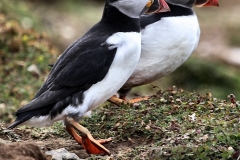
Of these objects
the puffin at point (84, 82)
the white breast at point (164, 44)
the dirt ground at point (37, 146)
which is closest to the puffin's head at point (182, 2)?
the white breast at point (164, 44)

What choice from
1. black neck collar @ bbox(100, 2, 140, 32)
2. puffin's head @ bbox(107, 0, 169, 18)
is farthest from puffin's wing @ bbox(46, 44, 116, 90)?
puffin's head @ bbox(107, 0, 169, 18)

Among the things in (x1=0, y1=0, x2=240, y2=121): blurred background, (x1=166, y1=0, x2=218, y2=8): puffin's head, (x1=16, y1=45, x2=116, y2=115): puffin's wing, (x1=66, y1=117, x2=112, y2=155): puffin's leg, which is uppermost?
(x1=16, y1=45, x2=116, y2=115): puffin's wing

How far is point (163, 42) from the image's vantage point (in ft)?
18.9

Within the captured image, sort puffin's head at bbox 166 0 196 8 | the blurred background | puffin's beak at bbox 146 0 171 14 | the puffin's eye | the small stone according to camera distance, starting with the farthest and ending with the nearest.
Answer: the blurred background < puffin's head at bbox 166 0 196 8 < puffin's beak at bbox 146 0 171 14 < the puffin's eye < the small stone

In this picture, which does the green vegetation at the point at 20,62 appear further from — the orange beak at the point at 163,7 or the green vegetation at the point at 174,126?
the orange beak at the point at 163,7

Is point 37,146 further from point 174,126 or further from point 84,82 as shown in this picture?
point 174,126

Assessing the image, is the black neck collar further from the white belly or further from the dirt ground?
the dirt ground

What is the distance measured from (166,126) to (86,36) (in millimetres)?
1055

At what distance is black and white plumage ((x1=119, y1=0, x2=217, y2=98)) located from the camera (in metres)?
5.79

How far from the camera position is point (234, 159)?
13.4ft

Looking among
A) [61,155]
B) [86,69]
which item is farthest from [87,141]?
[86,69]

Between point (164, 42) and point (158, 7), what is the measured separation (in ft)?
1.36

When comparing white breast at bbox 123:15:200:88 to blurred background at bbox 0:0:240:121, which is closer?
white breast at bbox 123:15:200:88

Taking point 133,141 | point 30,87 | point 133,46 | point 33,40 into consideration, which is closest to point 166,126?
point 133,141
